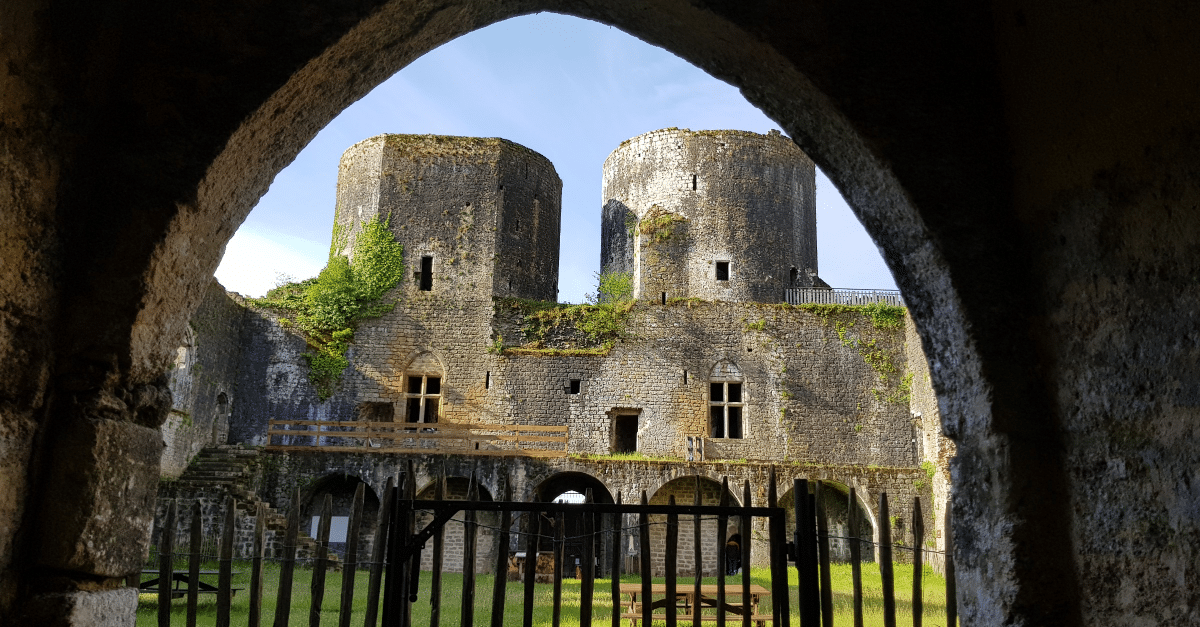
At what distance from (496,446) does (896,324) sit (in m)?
10.8

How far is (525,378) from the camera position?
23.5 metres

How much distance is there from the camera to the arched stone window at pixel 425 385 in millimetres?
23703

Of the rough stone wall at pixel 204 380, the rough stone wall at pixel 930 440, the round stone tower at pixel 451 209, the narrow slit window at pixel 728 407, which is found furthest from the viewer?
the round stone tower at pixel 451 209

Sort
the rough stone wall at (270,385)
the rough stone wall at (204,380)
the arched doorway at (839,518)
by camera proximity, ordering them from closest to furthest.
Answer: the rough stone wall at (204,380) → the arched doorway at (839,518) → the rough stone wall at (270,385)

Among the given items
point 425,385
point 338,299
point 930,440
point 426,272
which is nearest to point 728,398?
point 930,440

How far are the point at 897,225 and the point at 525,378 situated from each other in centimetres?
2079

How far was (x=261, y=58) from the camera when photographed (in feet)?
9.24

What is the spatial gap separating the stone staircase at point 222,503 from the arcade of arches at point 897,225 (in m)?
13.5

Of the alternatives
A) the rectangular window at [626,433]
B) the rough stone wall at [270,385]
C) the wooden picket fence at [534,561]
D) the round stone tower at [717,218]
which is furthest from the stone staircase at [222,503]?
the round stone tower at [717,218]

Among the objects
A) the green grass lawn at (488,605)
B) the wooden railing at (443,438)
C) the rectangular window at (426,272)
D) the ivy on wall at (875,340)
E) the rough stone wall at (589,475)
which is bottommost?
the green grass lawn at (488,605)

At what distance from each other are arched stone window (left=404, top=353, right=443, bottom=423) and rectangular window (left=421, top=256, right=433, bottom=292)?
7.88 feet

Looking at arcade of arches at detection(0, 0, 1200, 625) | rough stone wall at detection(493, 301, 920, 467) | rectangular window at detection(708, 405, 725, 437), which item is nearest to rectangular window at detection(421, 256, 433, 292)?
rough stone wall at detection(493, 301, 920, 467)

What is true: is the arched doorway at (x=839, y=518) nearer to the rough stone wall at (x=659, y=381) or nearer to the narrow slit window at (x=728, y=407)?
the rough stone wall at (x=659, y=381)

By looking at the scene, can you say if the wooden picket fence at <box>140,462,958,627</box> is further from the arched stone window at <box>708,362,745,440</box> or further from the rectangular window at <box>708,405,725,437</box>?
the rectangular window at <box>708,405,725,437</box>
